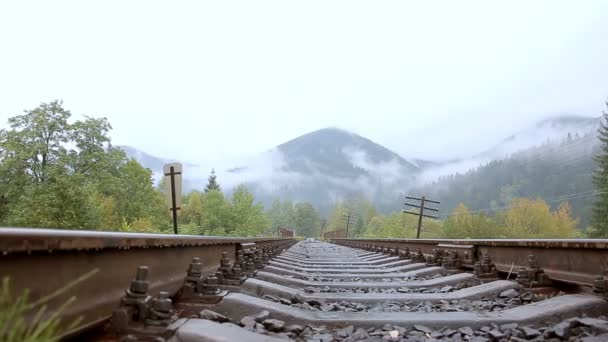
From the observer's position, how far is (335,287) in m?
4.98

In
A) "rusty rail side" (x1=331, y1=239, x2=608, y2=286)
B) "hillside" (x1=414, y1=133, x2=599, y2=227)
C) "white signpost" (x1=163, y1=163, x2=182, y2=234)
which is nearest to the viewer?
"rusty rail side" (x1=331, y1=239, x2=608, y2=286)

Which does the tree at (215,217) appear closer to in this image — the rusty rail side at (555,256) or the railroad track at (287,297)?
the rusty rail side at (555,256)

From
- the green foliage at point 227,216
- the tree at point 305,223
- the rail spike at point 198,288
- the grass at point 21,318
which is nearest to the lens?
the grass at point 21,318

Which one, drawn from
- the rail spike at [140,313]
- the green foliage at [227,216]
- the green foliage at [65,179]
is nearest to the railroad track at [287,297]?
the rail spike at [140,313]

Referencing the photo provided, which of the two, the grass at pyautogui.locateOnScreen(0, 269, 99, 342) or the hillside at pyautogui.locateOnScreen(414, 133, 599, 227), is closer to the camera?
the grass at pyautogui.locateOnScreen(0, 269, 99, 342)

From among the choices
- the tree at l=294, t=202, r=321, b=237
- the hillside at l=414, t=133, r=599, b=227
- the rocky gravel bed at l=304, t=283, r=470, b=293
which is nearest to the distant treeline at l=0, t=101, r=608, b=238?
the rocky gravel bed at l=304, t=283, r=470, b=293

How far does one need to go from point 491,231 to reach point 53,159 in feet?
161

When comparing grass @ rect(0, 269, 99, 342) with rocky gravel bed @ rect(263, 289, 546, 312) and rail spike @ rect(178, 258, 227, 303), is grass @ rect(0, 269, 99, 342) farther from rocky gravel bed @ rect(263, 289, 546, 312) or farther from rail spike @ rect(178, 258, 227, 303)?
rocky gravel bed @ rect(263, 289, 546, 312)

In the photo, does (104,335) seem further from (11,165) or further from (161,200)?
(161,200)

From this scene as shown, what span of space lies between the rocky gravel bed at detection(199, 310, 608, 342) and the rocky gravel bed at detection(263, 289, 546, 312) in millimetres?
686

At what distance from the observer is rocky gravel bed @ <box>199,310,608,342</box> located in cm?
242

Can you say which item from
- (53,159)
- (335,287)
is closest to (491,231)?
(53,159)

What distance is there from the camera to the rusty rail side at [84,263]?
1.36 metres

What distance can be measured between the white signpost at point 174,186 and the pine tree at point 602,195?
124 ft
